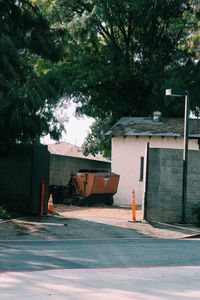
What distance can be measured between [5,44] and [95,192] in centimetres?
1296

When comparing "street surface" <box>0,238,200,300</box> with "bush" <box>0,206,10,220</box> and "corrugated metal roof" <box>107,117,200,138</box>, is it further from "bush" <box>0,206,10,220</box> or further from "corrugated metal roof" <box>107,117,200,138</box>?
"corrugated metal roof" <box>107,117,200,138</box>

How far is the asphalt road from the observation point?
12.3m

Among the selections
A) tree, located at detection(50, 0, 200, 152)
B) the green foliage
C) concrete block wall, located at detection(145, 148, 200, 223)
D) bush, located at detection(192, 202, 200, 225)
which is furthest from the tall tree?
bush, located at detection(192, 202, 200, 225)

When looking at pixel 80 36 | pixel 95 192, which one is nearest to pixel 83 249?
pixel 95 192

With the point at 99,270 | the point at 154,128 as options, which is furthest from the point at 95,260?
the point at 154,128

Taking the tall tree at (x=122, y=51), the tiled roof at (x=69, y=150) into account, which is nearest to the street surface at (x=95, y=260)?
the tall tree at (x=122, y=51)

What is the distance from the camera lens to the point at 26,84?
21.5 metres

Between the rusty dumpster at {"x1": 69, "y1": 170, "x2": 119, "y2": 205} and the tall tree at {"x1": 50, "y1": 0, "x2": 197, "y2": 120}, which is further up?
the tall tree at {"x1": 50, "y1": 0, "x2": 197, "y2": 120}

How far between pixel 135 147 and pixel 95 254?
20.6 meters

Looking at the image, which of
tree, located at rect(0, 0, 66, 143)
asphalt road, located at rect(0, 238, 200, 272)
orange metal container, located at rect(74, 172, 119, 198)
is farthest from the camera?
orange metal container, located at rect(74, 172, 119, 198)

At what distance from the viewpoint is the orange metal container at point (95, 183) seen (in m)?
29.9

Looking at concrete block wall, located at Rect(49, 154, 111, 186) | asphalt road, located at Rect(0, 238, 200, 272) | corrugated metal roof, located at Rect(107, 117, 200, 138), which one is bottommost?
asphalt road, located at Rect(0, 238, 200, 272)

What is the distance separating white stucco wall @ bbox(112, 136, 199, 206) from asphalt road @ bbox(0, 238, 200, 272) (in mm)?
16357

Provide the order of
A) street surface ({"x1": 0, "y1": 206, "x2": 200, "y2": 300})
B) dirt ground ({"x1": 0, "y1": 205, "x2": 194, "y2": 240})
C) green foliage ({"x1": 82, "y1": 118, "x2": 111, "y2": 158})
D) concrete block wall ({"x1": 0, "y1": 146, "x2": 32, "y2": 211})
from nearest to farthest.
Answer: street surface ({"x1": 0, "y1": 206, "x2": 200, "y2": 300}), dirt ground ({"x1": 0, "y1": 205, "x2": 194, "y2": 240}), concrete block wall ({"x1": 0, "y1": 146, "x2": 32, "y2": 211}), green foliage ({"x1": 82, "y1": 118, "x2": 111, "y2": 158})
